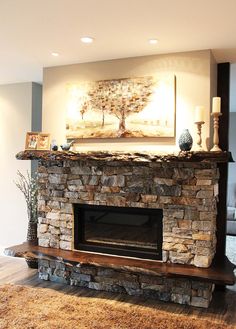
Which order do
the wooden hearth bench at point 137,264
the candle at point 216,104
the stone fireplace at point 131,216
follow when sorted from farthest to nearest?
the stone fireplace at point 131,216 < the candle at point 216,104 < the wooden hearth bench at point 137,264

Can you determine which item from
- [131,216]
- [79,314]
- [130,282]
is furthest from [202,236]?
[79,314]

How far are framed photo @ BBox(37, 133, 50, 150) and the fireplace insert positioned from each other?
760 millimetres

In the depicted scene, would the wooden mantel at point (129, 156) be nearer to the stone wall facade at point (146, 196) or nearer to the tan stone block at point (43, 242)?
the stone wall facade at point (146, 196)

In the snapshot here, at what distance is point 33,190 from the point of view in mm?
4383

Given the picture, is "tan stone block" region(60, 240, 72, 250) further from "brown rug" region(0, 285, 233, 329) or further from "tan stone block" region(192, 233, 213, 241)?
"tan stone block" region(192, 233, 213, 241)

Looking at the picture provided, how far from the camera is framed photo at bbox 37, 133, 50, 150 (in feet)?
12.8

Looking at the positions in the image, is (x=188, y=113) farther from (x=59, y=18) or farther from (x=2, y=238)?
(x=2, y=238)

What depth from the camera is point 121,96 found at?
3617 mm

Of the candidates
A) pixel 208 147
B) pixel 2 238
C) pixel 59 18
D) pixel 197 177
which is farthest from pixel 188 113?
pixel 2 238

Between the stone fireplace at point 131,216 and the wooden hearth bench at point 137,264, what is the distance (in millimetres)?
37

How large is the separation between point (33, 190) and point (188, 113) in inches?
87.3

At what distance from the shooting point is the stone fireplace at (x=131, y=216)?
10.6 ft

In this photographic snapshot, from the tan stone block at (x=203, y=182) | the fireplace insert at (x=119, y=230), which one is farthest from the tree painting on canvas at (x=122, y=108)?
the fireplace insert at (x=119, y=230)

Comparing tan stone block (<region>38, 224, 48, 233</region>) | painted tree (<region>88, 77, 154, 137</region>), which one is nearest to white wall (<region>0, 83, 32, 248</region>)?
tan stone block (<region>38, 224, 48, 233</region>)
